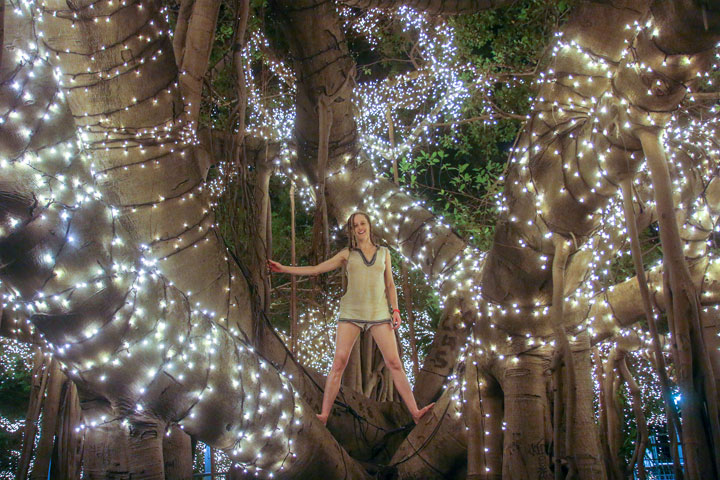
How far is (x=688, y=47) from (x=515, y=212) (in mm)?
1036

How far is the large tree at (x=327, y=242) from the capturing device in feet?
5.70

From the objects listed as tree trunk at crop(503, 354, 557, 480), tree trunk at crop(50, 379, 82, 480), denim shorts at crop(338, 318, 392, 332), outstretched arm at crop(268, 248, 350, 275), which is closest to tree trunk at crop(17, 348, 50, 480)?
tree trunk at crop(50, 379, 82, 480)

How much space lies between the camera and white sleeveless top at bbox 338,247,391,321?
352 cm

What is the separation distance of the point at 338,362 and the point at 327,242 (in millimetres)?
706

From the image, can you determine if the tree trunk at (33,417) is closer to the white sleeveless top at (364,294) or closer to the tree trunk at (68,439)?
the tree trunk at (68,439)

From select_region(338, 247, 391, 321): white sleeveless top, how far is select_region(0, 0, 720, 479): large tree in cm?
35

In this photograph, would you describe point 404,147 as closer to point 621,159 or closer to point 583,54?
point 583,54

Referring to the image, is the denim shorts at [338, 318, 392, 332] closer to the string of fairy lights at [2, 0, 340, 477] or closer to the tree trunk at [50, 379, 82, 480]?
the string of fairy lights at [2, 0, 340, 477]

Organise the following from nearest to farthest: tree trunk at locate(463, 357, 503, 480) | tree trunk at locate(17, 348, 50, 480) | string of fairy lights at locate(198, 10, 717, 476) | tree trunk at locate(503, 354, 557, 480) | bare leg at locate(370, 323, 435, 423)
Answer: string of fairy lights at locate(198, 10, 717, 476) < tree trunk at locate(503, 354, 557, 480) < tree trunk at locate(463, 357, 503, 480) < bare leg at locate(370, 323, 435, 423) < tree trunk at locate(17, 348, 50, 480)

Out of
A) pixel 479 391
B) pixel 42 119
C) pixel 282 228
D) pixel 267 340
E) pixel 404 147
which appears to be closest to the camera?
pixel 42 119

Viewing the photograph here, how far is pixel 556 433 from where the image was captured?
2.52 metres

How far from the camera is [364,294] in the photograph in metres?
3.53

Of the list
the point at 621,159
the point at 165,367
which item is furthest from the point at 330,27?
the point at 165,367

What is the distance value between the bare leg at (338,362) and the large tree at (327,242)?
9.4 inches
